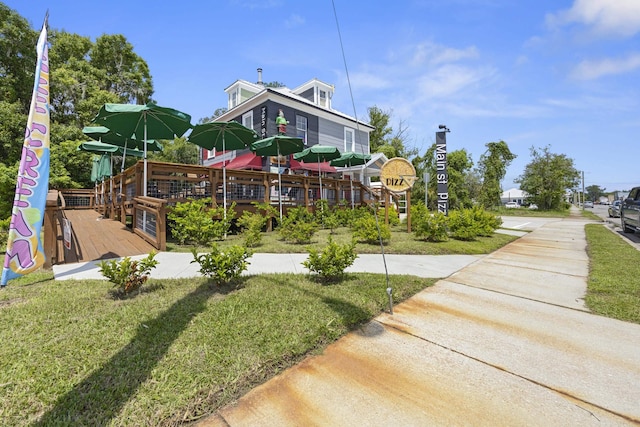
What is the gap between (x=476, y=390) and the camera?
78.4 inches

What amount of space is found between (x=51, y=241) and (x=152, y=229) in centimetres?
198

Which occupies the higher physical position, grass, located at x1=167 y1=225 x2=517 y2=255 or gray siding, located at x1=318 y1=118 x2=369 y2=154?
gray siding, located at x1=318 y1=118 x2=369 y2=154

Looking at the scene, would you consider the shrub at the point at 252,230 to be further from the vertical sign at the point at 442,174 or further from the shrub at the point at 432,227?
the vertical sign at the point at 442,174

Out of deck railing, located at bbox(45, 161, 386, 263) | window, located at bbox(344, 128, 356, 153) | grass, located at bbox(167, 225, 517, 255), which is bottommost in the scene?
grass, located at bbox(167, 225, 517, 255)

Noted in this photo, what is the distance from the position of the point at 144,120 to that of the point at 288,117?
8776 mm

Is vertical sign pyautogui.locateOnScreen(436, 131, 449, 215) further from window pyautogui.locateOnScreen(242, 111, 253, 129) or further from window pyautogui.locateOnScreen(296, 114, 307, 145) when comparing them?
window pyautogui.locateOnScreen(242, 111, 253, 129)

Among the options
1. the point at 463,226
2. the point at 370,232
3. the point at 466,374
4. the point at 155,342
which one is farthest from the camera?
the point at 463,226

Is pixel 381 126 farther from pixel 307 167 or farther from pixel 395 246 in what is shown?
pixel 395 246

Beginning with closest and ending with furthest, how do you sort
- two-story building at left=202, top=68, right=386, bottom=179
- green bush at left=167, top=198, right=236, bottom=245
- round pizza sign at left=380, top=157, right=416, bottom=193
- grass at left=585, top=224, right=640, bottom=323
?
grass at left=585, top=224, right=640, bottom=323
green bush at left=167, top=198, right=236, bottom=245
round pizza sign at left=380, top=157, right=416, bottom=193
two-story building at left=202, top=68, right=386, bottom=179

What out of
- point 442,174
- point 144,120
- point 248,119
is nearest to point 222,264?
point 144,120

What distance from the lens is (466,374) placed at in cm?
218

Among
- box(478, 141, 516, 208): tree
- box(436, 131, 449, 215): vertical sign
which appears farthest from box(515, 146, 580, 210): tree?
box(436, 131, 449, 215): vertical sign

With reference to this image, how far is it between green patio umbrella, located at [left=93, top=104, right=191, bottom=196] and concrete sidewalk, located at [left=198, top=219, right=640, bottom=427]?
6.67 meters

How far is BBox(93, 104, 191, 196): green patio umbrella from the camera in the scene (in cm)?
691
